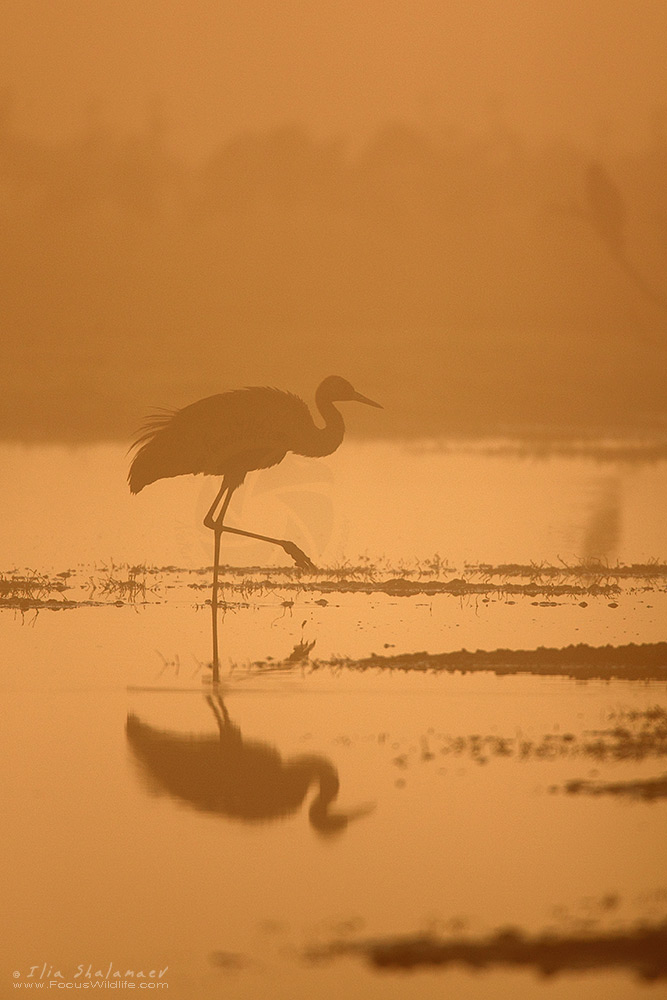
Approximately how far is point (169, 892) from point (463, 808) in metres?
0.91

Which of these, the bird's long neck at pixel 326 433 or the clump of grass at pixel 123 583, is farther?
the bird's long neck at pixel 326 433

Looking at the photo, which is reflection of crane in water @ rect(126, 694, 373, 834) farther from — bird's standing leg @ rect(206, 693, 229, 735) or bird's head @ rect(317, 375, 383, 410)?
bird's head @ rect(317, 375, 383, 410)

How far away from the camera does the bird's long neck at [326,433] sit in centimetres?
775

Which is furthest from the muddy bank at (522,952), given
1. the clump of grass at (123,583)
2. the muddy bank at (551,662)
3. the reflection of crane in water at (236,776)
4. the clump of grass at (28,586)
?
the clump of grass at (28,586)

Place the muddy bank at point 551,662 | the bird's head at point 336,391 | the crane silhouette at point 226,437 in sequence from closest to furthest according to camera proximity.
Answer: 1. the muddy bank at point 551,662
2. the crane silhouette at point 226,437
3. the bird's head at point 336,391

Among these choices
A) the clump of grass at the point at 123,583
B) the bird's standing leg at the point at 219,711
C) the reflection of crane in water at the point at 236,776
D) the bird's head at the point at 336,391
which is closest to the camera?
the reflection of crane in water at the point at 236,776

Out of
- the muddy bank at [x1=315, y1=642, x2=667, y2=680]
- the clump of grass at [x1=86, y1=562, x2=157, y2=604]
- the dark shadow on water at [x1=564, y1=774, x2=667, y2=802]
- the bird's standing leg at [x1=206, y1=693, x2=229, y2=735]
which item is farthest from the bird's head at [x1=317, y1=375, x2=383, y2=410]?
the dark shadow on water at [x1=564, y1=774, x2=667, y2=802]

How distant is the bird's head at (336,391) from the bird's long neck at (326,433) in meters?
0.02

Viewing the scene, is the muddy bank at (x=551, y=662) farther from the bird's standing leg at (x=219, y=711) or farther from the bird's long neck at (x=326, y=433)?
the bird's long neck at (x=326, y=433)

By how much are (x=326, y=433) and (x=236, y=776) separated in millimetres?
4238

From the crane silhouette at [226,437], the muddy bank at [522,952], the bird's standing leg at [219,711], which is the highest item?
the crane silhouette at [226,437]

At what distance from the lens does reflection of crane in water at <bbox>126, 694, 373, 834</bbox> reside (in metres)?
3.57

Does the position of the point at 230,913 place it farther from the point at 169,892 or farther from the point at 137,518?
the point at 137,518

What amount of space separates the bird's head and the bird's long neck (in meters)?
0.02
